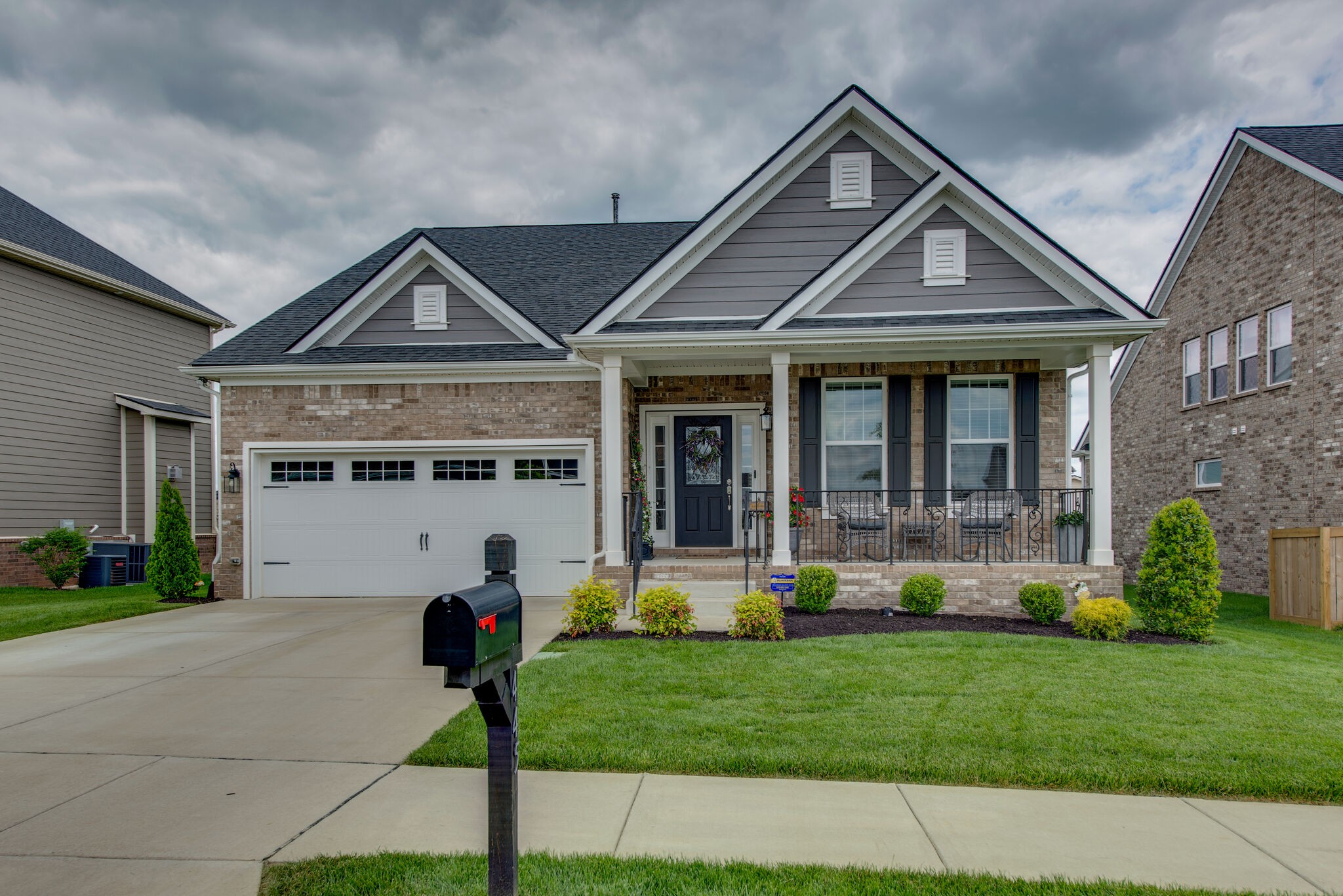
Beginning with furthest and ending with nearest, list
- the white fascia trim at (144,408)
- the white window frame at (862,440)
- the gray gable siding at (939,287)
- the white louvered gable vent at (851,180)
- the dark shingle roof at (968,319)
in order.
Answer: the white fascia trim at (144,408), the white louvered gable vent at (851,180), the white window frame at (862,440), the gray gable siding at (939,287), the dark shingle roof at (968,319)

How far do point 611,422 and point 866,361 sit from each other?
386cm

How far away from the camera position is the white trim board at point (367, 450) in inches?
464

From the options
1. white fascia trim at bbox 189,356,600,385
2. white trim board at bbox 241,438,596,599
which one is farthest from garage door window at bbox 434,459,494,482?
white fascia trim at bbox 189,356,600,385

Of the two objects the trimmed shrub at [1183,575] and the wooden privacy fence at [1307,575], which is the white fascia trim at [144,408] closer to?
the trimmed shrub at [1183,575]

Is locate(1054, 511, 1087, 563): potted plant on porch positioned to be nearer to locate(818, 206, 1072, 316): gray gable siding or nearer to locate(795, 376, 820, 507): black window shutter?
locate(818, 206, 1072, 316): gray gable siding

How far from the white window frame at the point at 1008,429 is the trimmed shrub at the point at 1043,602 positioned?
2109 millimetres

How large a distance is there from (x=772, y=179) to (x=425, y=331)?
19.5 ft

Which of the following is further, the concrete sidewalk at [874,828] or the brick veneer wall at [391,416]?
the brick veneer wall at [391,416]

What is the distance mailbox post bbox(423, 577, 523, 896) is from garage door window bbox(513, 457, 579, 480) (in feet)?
30.2

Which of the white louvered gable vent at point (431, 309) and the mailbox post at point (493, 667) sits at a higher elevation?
the white louvered gable vent at point (431, 309)

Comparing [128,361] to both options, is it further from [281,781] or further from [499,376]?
[281,781]

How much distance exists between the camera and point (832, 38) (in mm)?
11672

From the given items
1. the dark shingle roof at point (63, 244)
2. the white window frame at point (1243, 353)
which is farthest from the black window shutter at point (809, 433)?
the dark shingle roof at point (63, 244)

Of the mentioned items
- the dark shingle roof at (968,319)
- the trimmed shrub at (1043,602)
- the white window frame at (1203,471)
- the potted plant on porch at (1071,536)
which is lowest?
the trimmed shrub at (1043,602)
